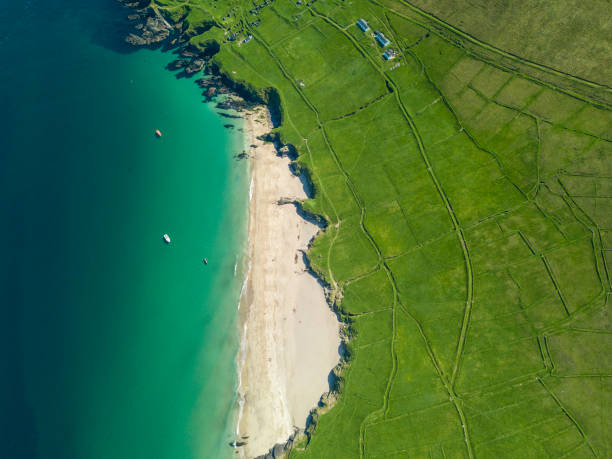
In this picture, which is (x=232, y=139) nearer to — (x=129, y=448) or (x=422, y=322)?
(x=422, y=322)

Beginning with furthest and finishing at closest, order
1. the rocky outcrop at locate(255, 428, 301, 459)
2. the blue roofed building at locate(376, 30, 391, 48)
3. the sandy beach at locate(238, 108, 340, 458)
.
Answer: the blue roofed building at locate(376, 30, 391, 48)
the sandy beach at locate(238, 108, 340, 458)
the rocky outcrop at locate(255, 428, 301, 459)

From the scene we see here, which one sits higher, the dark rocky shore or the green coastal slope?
the dark rocky shore

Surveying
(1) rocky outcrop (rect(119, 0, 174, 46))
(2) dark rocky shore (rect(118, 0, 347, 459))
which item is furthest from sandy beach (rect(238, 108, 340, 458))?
(1) rocky outcrop (rect(119, 0, 174, 46))

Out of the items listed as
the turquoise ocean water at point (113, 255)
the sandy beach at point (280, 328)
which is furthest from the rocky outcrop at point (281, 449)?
the turquoise ocean water at point (113, 255)

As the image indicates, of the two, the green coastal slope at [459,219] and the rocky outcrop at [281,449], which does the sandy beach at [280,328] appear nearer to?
the rocky outcrop at [281,449]

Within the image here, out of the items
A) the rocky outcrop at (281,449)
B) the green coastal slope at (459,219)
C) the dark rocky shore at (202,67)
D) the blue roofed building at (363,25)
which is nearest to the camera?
the green coastal slope at (459,219)

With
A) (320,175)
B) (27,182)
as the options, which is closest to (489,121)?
(320,175)

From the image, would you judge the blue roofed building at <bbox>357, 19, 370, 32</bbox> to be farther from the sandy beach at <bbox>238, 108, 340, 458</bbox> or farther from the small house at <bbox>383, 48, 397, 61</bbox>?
the sandy beach at <bbox>238, 108, 340, 458</bbox>
